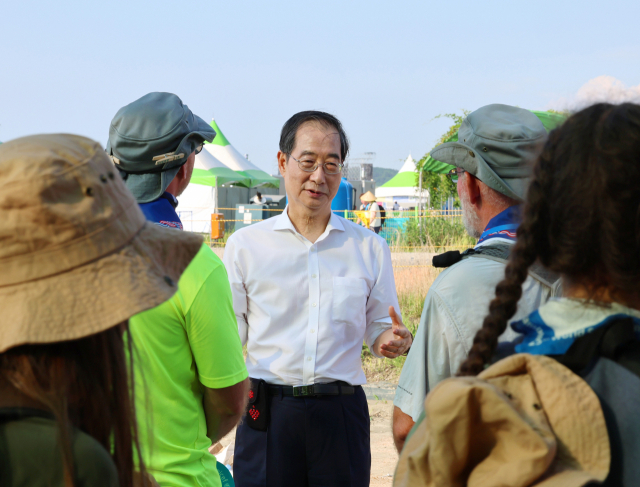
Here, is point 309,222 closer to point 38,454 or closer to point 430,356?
point 430,356

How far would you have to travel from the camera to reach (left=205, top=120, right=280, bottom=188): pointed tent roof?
35688 millimetres

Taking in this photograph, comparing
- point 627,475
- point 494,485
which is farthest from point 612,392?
point 494,485

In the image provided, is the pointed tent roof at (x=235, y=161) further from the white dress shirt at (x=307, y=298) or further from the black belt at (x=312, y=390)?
the black belt at (x=312, y=390)

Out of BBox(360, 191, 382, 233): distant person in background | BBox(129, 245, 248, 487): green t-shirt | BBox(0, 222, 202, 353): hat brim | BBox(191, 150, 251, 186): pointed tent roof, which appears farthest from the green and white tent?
BBox(0, 222, 202, 353): hat brim

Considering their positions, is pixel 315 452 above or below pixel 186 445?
below

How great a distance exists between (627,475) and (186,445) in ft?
4.42

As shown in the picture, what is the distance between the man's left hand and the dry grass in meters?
3.90

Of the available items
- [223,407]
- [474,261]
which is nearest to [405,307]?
[474,261]

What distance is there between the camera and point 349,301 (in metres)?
3.15

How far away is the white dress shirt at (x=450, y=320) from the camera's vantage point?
1955 millimetres

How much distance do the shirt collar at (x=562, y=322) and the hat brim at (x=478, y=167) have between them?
1.08 m

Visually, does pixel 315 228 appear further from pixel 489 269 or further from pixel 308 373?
pixel 489 269

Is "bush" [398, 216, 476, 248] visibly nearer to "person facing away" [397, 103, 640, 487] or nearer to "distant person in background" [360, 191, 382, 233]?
"distant person in background" [360, 191, 382, 233]

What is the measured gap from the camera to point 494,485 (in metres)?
0.96
